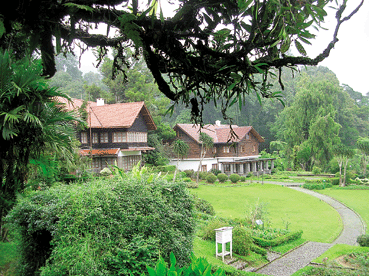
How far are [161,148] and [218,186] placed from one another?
7.13m

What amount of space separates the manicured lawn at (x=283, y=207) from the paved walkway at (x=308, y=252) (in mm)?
403

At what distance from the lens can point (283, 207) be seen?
19062mm

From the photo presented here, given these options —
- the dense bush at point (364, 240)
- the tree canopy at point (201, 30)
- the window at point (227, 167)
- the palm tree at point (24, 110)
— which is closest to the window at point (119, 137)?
the window at point (227, 167)

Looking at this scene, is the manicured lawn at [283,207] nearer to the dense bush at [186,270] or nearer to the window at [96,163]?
the window at [96,163]

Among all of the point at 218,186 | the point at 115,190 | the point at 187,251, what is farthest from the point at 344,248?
the point at 218,186

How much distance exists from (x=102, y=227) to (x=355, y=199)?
22.1 m

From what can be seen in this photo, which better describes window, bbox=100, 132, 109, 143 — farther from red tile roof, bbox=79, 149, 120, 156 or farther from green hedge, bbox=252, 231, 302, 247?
green hedge, bbox=252, 231, 302, 247

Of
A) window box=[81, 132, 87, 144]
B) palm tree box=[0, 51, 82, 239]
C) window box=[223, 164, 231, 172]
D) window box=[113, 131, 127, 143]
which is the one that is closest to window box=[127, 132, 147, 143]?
window box=[113, 131, 127, 143]

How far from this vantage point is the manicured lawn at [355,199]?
17797 mm

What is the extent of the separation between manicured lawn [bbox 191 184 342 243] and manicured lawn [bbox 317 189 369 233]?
147cm

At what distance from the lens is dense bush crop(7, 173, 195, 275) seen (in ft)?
15.4

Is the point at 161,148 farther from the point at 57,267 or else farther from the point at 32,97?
the point at 32,97

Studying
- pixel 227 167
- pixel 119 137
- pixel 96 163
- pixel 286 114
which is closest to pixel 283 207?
pixel 119 137

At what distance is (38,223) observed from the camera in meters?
5.07
